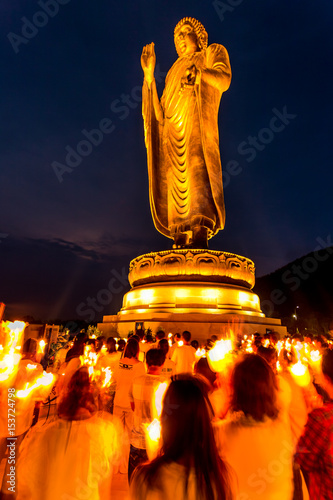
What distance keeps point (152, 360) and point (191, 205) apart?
10.0m

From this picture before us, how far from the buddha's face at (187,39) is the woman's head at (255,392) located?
50.3 ft

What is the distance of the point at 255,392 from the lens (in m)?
1.53

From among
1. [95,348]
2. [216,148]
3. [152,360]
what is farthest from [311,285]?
[152,360]

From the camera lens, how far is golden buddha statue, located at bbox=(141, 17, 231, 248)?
1202cm

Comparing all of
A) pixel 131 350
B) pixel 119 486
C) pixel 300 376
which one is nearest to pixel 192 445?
pixel 300 376

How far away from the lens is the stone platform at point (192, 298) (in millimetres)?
9289

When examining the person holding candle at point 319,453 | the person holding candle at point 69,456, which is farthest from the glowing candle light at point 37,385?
the person holding candle at point 319,453

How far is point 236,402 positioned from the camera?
5.08 ft

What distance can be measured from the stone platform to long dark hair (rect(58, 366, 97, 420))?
753 centimetres

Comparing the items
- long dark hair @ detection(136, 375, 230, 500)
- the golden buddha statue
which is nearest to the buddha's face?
the golden buddha statue

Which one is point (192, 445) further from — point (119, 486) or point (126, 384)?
point (119, 486)

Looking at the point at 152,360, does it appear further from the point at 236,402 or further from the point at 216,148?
the point at 216,148

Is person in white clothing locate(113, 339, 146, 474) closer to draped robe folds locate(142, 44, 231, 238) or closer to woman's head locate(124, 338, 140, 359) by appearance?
woman's head locate(124, 338, 140, 359)

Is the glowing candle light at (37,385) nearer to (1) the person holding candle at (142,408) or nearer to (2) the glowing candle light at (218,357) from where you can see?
(1) the person holding candle at (142,408)
